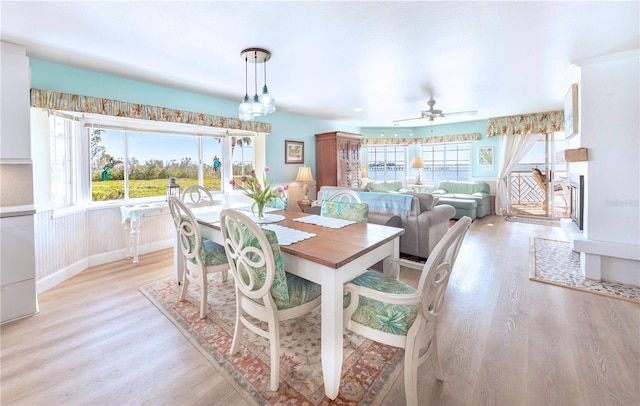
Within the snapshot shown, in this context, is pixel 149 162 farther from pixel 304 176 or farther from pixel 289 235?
pixel 289 235

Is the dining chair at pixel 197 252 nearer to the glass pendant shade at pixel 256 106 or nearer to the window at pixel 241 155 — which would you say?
the glass pendant shade at pixel 256 106

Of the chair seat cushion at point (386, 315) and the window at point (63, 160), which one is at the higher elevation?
the window at point (63, 160)

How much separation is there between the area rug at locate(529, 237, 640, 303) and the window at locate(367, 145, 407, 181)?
433 cm

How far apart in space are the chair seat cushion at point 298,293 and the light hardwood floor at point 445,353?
19.6 inches

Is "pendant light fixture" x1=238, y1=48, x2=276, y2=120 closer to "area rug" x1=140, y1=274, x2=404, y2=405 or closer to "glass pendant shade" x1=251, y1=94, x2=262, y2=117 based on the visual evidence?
"glass pendant shade" x1=251, y1=94, x2=262, y2=117

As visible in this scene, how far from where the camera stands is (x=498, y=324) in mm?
2109

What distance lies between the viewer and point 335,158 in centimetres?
601

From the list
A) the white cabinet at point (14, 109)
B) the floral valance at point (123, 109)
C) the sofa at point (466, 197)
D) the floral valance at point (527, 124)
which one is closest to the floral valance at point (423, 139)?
the floral valance at point (527, 124)

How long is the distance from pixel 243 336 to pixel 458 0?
2.61 metres

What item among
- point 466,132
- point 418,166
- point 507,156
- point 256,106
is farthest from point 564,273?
point 466,132

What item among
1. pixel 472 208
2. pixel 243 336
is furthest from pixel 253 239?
pixel 472 208

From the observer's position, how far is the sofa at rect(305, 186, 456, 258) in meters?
3.37

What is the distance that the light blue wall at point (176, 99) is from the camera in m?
2.95

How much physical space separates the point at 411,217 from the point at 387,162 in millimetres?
5016
